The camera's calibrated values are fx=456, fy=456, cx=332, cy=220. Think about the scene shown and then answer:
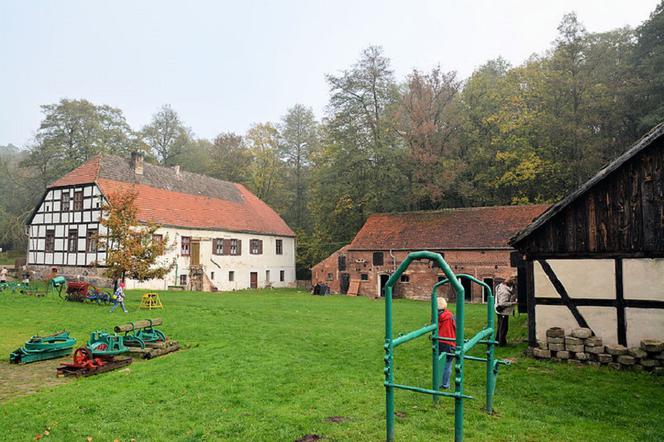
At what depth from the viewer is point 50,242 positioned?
32.4m

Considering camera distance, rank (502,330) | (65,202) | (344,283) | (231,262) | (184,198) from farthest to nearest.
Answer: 1. (231,262)
2. (184,198)
3. (344,283)
4. (65,202)
5. (502,330)

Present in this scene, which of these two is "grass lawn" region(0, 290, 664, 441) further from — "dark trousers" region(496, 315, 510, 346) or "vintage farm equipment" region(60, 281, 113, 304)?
"vintage farm equipment" region(60, 281, 113, 304)

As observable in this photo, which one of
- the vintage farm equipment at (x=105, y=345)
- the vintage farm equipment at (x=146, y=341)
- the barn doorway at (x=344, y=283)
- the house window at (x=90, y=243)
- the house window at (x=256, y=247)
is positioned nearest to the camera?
the vintage farm equipment at (x=105, y=345)

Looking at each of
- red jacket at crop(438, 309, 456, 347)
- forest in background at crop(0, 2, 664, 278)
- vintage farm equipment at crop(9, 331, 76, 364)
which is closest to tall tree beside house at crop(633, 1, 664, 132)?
forest in background at crop(0, 2, 664, 278)

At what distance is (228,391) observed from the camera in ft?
26.9

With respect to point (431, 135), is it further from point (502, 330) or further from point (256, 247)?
point (502, 330)

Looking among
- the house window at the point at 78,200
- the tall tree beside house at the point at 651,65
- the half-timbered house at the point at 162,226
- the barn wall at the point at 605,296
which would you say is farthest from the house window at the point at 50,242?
the tall tree beside house at the point at 651,65

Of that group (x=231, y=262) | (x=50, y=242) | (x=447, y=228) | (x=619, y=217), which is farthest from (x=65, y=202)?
(x=619, y=217)

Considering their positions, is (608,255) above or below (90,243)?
below

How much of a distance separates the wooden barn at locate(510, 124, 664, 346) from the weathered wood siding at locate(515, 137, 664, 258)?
0.02m

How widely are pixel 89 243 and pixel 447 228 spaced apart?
23.9 m

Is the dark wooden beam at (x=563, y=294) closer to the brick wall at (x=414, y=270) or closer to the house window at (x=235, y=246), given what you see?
the brick wall at (x=414, y=270)

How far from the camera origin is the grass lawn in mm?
6359

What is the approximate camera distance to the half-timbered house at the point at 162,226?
30.3 m
